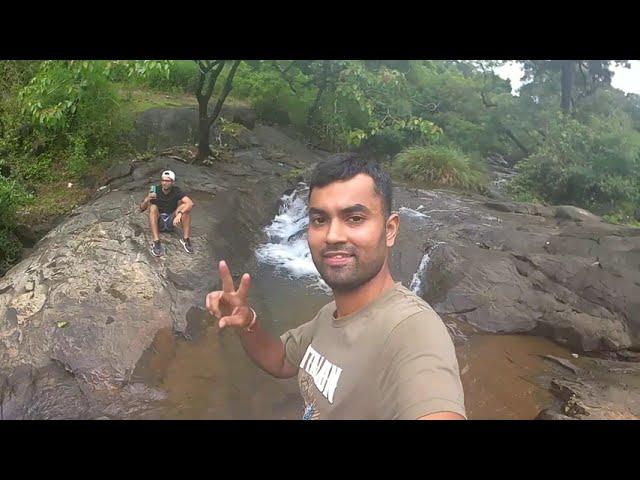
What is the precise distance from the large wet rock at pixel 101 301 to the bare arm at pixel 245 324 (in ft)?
5.52

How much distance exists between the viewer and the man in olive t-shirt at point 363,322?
2.45 ft

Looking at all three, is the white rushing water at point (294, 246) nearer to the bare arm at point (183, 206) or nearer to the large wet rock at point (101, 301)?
the large wet rock at point (101, 301)

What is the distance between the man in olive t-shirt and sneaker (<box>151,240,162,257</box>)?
2.71m

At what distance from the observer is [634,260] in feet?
12.4

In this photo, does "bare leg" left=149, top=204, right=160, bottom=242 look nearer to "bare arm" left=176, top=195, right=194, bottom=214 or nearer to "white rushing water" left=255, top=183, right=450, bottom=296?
"bare arm" left=176, top=195, right=194, bottom=214

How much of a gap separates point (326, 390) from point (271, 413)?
1783 mm

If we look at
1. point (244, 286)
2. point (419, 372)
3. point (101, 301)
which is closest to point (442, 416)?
point (419, 372)

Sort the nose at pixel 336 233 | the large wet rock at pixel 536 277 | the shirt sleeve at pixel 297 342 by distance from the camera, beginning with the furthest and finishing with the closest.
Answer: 1. the large wet rock at pixel 536 277
2. the shirt sleeve at pixel 297 342
3. the nose at pixel 336 233

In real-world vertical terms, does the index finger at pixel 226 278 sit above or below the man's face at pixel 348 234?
below

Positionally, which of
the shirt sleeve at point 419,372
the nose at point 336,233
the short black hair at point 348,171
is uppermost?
the short black hair at point 348,171

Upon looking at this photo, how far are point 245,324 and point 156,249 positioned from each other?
2.74 metres

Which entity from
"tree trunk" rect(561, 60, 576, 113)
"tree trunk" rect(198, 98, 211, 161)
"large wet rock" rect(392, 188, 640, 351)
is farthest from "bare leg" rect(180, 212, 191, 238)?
"tree trunk" rect(561, 60, 576, 113)

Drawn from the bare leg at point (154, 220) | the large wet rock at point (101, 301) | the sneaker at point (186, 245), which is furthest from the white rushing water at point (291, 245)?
the bare leg at point (154, 220)
